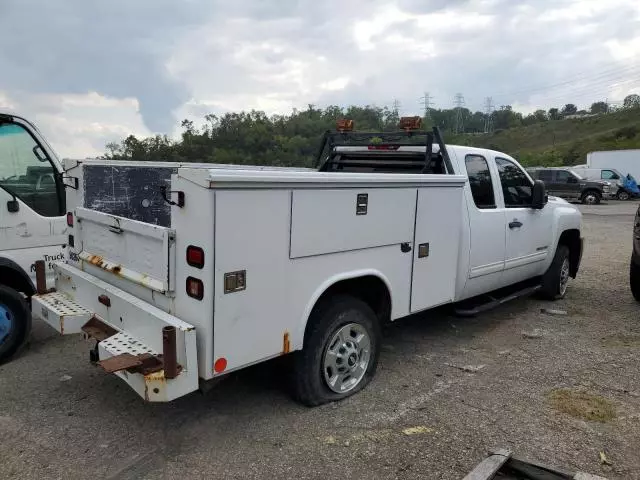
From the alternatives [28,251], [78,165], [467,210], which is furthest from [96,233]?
[467,210]

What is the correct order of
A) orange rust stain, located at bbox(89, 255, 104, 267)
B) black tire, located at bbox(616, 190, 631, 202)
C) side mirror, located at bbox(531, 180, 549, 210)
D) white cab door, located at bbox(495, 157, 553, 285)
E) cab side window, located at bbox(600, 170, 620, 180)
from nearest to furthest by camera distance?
1. orange rust stain, located at bbox(89, 255, 104, 267)
2. white cab door, located at bbox(495, 157, 553, 285)
3. side mirror, located at bbox(531, 180, 549, 210)
4. cab side window, located at bbox(600, 170, 620, 180)
5. black tire, located at bbox(616, 190, 631, 202)

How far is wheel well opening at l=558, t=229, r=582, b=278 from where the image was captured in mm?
7293

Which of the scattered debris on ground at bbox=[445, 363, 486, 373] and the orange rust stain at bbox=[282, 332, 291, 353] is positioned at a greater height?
the orange rust stain at bbox=[282, 332, 291, 353]

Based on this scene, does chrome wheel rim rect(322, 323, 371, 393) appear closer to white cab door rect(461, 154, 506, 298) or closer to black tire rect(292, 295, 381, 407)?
black tire rect(292, 295, 381, 407)

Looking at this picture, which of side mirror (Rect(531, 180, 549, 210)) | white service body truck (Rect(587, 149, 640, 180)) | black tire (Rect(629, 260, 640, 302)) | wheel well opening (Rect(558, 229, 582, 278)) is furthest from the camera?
white service body truck (Rect(587, 149, 640, 180))

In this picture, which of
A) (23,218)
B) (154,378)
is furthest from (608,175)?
(154,378)

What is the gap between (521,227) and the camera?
6004 mm

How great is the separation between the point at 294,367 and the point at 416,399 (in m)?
1.06

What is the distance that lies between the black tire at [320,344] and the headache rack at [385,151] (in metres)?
1.68

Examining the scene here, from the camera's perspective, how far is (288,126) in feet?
103

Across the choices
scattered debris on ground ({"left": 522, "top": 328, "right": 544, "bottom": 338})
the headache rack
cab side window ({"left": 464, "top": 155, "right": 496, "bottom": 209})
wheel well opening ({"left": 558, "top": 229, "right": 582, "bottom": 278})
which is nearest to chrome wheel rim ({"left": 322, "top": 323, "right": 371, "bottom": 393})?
the headache rack

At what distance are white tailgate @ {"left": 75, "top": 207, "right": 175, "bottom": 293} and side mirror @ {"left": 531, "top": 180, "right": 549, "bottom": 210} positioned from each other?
14.4 ft

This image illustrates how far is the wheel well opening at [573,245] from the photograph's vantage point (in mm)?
7293

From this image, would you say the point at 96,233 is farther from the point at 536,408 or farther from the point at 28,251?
the point at 536,408
